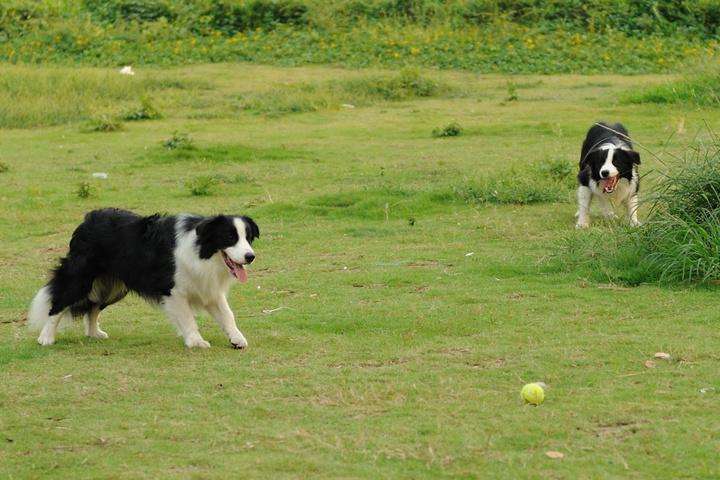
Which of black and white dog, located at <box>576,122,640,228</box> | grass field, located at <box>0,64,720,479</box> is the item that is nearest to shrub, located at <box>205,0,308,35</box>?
grass field, located at <box>0,64,720,479</box>

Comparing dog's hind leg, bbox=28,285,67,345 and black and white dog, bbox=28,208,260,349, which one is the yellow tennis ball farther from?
dog's hind leg, bbox=28,285,67,345

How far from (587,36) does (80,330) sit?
17.2 metres

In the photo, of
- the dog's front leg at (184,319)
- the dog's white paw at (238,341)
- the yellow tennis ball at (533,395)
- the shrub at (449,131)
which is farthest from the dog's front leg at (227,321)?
the shrub at (449,131)

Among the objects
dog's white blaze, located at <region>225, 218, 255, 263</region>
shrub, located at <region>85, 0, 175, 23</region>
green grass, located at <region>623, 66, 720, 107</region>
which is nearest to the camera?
dog's white blaze, located at <region>225, 218, 255, 263</region>

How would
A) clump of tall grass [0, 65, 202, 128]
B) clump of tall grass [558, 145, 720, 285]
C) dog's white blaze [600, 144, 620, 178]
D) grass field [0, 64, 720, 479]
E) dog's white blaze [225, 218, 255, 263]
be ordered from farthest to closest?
1. clump of tall grass [0, 65, 202, 128]
2. dog's white blaze [600, 144, 620, 178]
3. clump of tall grass [558, 145, 720, 285]
4. dog's white blaze [225, 218, 255, 263]
5. grass field [0, 64, 720, 479]

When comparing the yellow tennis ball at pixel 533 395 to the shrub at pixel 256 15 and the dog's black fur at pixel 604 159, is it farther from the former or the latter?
the shrub at pixel 256 15

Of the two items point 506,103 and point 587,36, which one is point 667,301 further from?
point 587,36

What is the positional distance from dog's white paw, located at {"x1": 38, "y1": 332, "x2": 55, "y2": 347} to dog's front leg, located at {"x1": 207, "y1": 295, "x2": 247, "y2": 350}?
1051mm

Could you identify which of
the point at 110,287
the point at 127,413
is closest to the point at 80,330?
the point at 110,287

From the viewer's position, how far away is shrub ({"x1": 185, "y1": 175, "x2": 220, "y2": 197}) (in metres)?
13.2

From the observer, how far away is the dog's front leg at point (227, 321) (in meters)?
7.46

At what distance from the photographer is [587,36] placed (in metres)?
23.5

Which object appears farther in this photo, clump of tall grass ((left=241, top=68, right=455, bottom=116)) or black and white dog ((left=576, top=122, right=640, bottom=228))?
clump of tall grass ((left=241, top=68, right=455, bottom=116))

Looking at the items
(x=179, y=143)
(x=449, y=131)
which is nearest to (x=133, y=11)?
(x=179, y=143)
